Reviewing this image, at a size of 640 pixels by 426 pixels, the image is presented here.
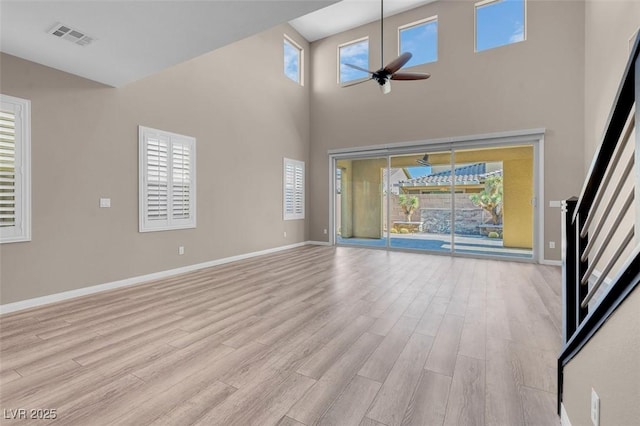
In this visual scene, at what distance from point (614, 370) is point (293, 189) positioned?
23.2 feet

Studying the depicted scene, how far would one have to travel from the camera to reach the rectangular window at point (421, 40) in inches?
265

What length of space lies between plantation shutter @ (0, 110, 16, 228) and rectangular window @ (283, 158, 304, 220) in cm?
487

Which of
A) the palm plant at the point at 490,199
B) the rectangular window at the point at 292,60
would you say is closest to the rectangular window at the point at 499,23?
the palm plant at the point at 490,199

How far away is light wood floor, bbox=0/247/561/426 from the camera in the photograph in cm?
165

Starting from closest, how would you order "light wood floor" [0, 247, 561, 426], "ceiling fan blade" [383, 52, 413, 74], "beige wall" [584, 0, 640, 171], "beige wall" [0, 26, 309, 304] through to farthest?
"light wood floor" [0, 247, 561, 426]
"beige wall" [0, 26, 309, 304]
"beige wall" [584, 0, 640, 171]
"ceiling fan blade" [383, 52, 413, 74]

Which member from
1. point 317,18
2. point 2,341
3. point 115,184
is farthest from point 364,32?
point 2,341

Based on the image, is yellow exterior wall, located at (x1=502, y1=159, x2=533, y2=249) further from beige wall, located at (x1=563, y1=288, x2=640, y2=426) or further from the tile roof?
beige wall, located at (x1=563, y1=288, x2=640, y2=426)

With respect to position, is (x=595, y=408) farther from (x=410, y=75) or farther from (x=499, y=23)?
(x=499, y=23)

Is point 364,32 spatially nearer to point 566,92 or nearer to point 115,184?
point 566,92

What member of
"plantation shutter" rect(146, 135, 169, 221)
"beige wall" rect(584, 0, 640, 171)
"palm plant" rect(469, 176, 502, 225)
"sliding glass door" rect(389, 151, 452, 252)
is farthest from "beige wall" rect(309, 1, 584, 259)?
"plantation shutter" rect(146, 135, 169, 221)

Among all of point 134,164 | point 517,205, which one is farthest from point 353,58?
point 134,164

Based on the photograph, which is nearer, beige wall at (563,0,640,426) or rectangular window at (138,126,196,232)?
beige wall at (563,0,640,426)

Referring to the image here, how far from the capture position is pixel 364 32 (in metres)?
7.55

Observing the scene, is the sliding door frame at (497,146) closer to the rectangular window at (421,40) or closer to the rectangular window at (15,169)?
the rectangular window at (421,40)
